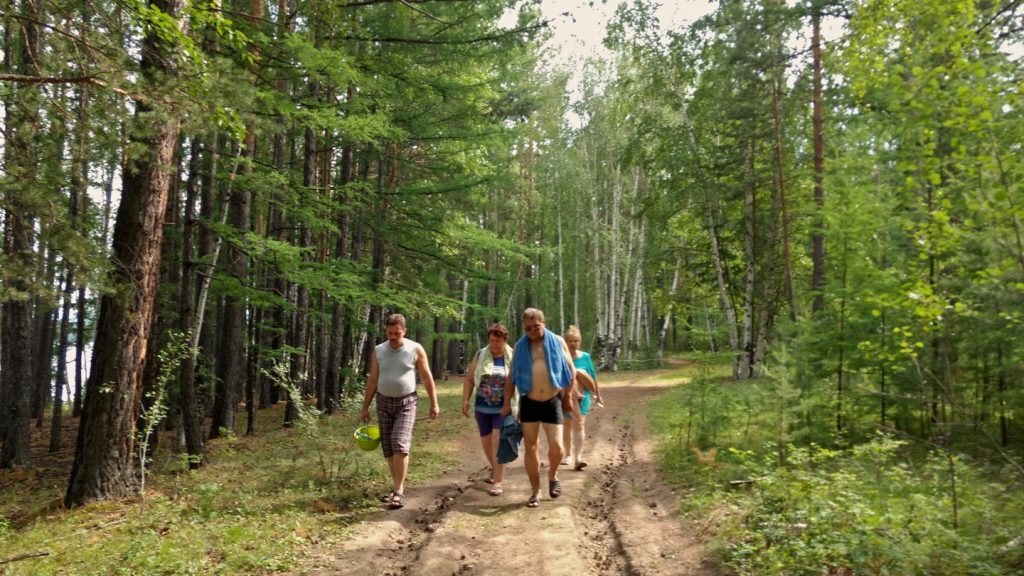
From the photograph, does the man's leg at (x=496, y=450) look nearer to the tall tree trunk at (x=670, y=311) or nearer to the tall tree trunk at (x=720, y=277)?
the tall tree trunk at (x=720, y=277)

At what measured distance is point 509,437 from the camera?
6648 millimetres

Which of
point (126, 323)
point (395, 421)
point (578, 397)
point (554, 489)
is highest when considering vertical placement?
point (126, 323)

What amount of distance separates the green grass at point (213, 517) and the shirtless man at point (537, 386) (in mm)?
1797

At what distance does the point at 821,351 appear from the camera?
859cm

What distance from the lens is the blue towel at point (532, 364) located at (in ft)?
20.4

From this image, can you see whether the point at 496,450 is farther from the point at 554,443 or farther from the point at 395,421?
the point at 395,421

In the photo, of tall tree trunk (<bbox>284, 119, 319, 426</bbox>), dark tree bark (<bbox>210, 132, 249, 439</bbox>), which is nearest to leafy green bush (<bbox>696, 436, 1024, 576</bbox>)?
tall tree trunk (<bbox>284, 119, 319, 426</bbox>)

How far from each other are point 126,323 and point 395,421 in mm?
3043

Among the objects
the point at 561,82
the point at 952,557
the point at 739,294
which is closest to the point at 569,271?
the point at 561,82

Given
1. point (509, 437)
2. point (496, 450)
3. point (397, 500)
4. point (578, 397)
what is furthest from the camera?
point (578, 397)

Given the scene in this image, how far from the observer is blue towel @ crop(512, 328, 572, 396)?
6.21 m

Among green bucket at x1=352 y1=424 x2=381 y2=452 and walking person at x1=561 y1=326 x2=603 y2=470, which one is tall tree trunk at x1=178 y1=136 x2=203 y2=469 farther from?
walking person at x1=561 y1=326 x2=603 y2=470

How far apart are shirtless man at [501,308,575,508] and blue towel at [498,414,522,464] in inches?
12.5

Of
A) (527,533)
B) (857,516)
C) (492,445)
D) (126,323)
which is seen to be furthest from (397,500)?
(857,516)
